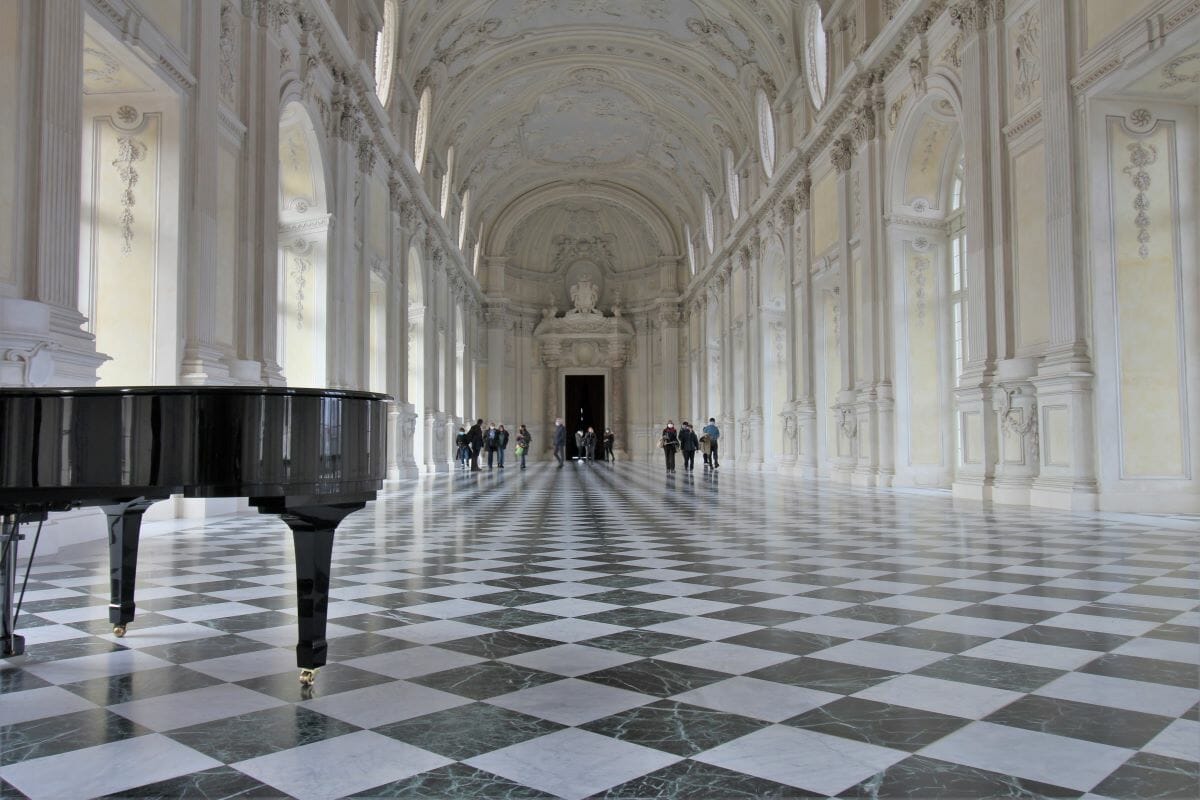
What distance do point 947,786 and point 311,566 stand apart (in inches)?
71.8

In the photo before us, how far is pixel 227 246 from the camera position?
9.71 m

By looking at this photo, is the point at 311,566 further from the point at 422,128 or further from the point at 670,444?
the point at 422,128

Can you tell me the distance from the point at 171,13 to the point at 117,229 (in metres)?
2.01

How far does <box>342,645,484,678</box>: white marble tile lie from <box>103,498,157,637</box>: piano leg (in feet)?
3.29

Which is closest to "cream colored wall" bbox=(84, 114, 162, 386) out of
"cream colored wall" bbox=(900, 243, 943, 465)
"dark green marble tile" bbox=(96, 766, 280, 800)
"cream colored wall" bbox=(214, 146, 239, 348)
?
"cream colored wall" bbox=(214, 146, 239, 348)

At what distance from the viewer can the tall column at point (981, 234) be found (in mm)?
10211

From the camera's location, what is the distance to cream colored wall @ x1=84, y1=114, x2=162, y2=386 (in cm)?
810

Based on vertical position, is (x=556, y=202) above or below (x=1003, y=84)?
above

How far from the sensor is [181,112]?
27.2 ft

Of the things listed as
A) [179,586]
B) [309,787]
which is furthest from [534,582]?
[309,787]

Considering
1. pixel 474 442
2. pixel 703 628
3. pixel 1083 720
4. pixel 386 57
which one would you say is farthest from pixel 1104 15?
pixel 474 442

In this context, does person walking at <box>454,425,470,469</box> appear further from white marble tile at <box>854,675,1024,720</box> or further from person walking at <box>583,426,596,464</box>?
white marble tile at <box>854,675,1024,720</box>

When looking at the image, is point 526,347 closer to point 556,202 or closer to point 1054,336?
point 556,202

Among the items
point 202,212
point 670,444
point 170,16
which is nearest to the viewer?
point 170,16
